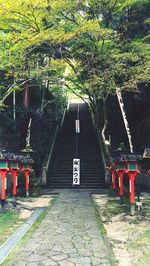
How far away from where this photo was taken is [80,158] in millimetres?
22609

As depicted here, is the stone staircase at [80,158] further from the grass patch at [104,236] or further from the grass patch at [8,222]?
the grass patch at [8,222]

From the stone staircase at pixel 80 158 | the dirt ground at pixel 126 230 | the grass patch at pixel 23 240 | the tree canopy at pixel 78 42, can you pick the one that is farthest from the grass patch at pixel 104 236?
the tree canopy at pixel 78 42

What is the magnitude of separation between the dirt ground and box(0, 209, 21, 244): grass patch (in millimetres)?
2878

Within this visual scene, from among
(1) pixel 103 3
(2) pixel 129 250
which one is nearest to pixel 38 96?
(1) pixel 103 3

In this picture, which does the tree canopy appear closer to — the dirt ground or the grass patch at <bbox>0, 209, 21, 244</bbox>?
the dirt ground

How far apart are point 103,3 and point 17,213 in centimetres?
1183

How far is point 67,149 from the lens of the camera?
24.2 metres

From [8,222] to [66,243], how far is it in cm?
312

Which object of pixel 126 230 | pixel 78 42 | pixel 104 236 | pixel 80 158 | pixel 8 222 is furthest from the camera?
pixel 80 158

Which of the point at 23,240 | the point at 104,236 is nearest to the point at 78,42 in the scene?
the point at 104,236

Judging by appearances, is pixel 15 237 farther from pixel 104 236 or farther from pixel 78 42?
Answer: pixel 78 42

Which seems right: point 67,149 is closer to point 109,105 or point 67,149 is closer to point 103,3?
point 109,105

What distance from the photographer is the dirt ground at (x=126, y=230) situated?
22.9ft

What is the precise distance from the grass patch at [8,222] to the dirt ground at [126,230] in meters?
2.88
